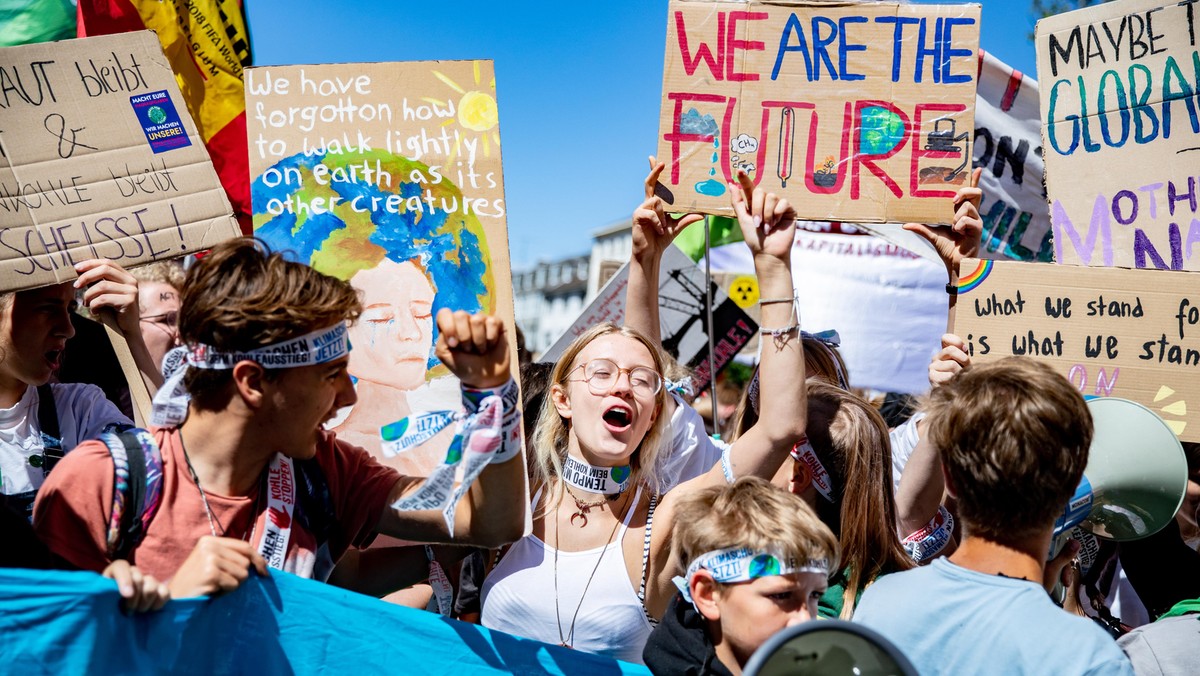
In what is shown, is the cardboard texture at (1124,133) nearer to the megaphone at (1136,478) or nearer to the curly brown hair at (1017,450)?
the megaphone at (1136,478)

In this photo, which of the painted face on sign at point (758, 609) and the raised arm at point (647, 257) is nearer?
the painted face on sign at point (758, 609)

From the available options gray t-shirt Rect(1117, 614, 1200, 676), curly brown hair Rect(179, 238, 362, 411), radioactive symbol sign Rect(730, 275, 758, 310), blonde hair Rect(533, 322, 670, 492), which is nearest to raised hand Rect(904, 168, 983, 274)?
blonde hair Rect(533, 322, 670, 492)

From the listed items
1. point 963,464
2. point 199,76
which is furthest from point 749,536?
point 199,76

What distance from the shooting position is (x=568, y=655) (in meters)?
2.26

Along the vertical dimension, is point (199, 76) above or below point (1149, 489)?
above

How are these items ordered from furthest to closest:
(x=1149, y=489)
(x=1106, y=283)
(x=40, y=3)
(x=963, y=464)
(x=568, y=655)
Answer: (x=40, y=3) → (x=1106, y=283) → (x=1149, y=489) → (x=568, y=655) → (x=963, y=464)

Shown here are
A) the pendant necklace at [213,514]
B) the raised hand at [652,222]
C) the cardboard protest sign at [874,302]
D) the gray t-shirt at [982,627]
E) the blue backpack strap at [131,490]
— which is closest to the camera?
the gray t-shirt at [982,627]

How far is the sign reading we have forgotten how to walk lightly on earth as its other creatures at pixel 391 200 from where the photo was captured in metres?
2.84

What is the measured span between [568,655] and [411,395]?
956 millimetres

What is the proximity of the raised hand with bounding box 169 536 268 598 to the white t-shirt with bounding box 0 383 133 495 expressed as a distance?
1.14 meters

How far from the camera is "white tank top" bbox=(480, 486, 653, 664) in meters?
2.54

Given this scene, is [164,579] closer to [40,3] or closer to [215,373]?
[215,373]

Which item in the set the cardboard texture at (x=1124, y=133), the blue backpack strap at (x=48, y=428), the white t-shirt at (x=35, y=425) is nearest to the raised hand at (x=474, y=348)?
the white t-shirt at (x=35, y=425)

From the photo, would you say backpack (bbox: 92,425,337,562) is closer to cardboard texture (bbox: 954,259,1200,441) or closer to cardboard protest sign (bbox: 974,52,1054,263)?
cardboard texture (bbox: 954,259,1200,441)
